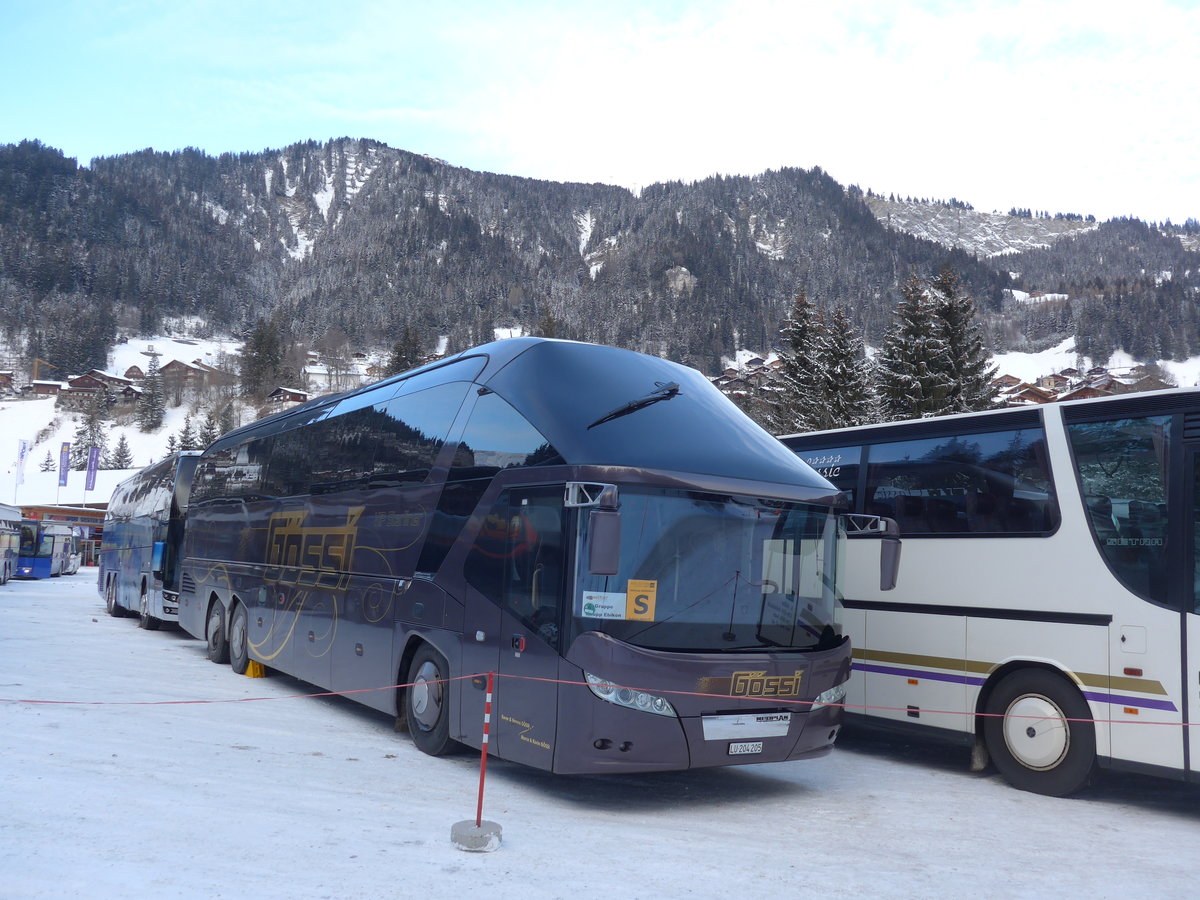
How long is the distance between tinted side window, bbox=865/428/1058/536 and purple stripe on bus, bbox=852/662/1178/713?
1373mm

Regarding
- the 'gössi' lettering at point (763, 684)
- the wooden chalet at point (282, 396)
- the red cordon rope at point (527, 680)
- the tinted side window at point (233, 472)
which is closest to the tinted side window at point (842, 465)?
the red cordon rope at point (527, 680)

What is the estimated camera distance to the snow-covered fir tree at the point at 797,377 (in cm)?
3984

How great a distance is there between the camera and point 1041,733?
28.2ft

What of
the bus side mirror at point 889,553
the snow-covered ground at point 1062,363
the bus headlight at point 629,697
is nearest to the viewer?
the bus headlight at point 629,697

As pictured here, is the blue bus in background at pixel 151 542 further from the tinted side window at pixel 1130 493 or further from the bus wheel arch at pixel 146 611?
the tinted side window at pixel 1130 493

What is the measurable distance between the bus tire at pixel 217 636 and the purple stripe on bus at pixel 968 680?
10288 mm

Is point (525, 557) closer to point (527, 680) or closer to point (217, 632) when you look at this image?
point (527, 680)

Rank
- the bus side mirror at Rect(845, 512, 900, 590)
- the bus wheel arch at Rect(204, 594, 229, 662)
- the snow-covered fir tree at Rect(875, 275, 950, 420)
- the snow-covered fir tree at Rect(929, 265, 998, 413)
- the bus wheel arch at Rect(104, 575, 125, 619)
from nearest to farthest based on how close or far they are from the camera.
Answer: the bus side mirror at Rect(845, 512, 900, 590)
the bus wheel arch at Rect(204, 594, 229, 662)
the bus wheel arch at Rect(104, 575, 125, 619)
the snow-covered fir tree at Rect(875, 275, 950, 420)
the snow-covered fir tree at Rect(929, 265, 998, 413)

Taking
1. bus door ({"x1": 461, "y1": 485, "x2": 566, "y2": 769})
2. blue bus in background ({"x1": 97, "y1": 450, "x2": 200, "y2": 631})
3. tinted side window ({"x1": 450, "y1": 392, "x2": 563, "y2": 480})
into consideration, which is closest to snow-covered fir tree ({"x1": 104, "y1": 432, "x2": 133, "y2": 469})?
blue bus in background ({"x1": 97, "y1": 450, "x2": 200, "y2": 631})

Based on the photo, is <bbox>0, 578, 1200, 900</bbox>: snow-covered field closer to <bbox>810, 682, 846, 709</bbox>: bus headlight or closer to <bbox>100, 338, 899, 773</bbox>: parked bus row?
<bbox>100, 338, 899, 773</bbox>: parked bus row

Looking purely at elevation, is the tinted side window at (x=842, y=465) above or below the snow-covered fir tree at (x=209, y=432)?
below

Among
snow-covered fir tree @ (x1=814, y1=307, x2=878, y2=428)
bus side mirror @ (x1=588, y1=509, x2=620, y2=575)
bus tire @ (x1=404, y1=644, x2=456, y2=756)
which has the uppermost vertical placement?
snow-covered fir tree @ (x1=814, y1=307, x2=878, y2=428)

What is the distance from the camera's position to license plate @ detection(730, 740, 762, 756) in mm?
7258

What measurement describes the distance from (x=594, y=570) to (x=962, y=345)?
36227mm
